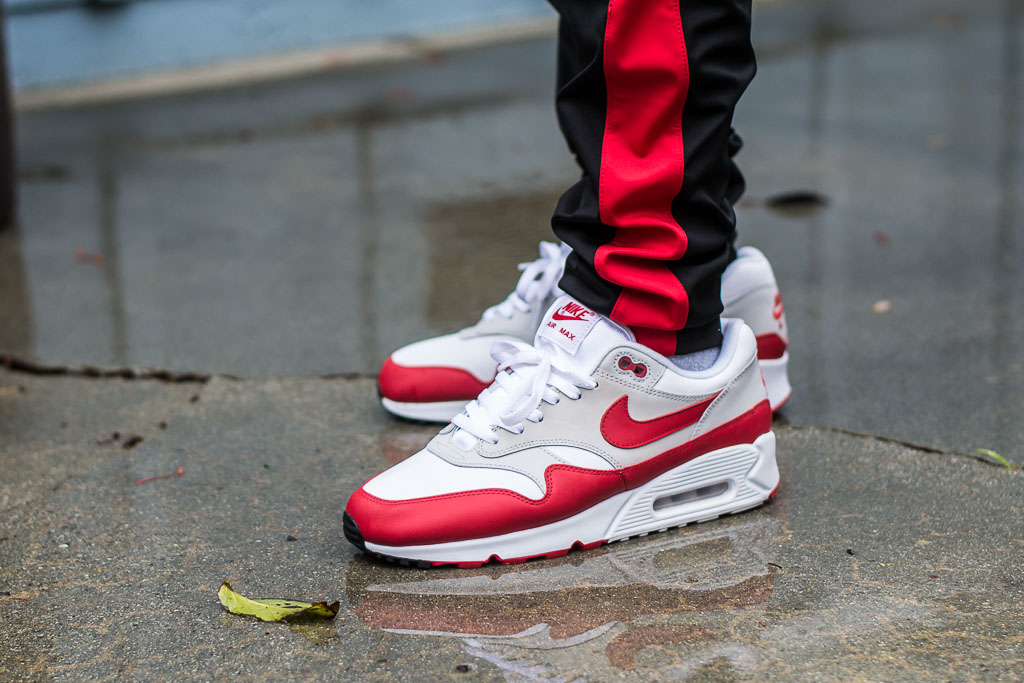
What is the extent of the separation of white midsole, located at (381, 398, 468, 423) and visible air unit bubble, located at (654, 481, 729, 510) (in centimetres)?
45

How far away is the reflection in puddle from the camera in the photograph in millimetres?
1296

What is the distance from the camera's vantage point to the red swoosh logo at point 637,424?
1.50 metres

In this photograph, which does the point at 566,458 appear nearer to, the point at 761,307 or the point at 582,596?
the point at 582,596

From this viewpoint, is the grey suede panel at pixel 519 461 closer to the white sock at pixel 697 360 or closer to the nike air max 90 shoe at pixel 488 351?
the white sock at pixel 697 360

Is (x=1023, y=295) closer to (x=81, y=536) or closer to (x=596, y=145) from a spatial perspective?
(x=596, y=145)

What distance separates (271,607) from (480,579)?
0.27 metres

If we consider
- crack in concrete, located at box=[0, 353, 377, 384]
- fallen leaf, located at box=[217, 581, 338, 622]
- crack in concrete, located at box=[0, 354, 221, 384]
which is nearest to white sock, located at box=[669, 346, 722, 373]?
fallen leaf, located at box=[217, 581, 338, 622]

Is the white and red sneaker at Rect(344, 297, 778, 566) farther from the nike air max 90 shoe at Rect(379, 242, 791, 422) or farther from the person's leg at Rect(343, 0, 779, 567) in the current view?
the nike air max 90 shoe at Rect(379, 242, 791, 422)

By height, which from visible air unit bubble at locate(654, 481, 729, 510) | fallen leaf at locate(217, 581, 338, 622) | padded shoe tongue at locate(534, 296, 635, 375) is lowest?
fallen leaf at locate(217, 581, 338, 622)

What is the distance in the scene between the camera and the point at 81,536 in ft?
5.11

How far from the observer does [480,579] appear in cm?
143

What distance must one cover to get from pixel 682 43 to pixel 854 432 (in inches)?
31.0

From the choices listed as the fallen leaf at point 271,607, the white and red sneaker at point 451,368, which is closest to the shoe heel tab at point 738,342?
the white and red sneaker at point 451,368

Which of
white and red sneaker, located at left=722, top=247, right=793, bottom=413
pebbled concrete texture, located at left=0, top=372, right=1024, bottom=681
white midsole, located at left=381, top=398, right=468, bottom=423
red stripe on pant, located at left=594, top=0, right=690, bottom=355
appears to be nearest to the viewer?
pebbled concrete texture, located at left=0, top=372, right=1024, bottom=681
